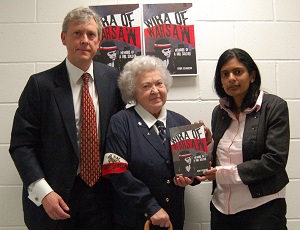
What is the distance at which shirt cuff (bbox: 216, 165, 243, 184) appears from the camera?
1.48 m

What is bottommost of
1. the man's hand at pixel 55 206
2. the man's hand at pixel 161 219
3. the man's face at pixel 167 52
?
the man's hand at pixel 161 219

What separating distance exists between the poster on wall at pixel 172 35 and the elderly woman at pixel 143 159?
360mm

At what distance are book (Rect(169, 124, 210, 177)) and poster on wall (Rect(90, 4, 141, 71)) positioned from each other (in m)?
0.67

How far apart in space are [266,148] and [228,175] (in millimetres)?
226

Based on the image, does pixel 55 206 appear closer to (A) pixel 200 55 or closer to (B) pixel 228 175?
(B) pixel 228 175

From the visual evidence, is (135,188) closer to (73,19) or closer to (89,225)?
(89,225)

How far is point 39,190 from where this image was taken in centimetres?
141

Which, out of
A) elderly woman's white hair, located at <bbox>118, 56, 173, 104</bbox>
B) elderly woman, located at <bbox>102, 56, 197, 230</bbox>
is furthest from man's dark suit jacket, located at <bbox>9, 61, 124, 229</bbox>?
elderly woman's white hair, located at <bbox>118, 56, 173, 104</bbox>

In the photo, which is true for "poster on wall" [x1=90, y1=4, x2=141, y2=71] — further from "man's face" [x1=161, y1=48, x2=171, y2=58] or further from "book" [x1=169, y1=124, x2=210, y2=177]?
"book" [x1=169, y1=124, x2=210, y2=177]

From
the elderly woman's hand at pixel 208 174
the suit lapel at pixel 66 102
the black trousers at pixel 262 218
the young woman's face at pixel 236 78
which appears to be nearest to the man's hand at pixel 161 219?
the elderly woman's hand at pixel 208 174

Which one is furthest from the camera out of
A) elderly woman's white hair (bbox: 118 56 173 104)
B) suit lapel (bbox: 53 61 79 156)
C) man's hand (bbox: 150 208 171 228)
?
elderly woman's white hair (bbox: 118 56 173 104)

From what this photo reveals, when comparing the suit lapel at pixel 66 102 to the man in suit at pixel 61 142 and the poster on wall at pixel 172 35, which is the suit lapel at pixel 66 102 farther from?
the poster on wall at pixel 172 35

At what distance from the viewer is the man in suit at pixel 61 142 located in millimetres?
1446

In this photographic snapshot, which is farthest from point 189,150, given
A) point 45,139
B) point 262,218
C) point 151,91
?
point 45,139
